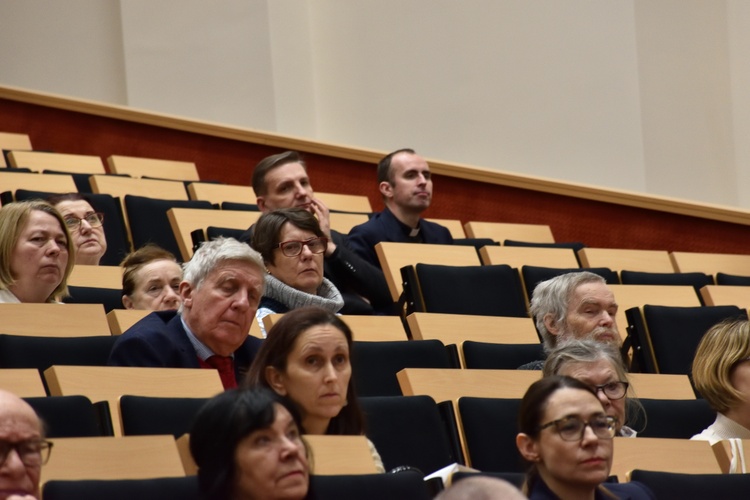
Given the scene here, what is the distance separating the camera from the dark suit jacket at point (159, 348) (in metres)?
1.60

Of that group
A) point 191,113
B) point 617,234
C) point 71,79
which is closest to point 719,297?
point 617,234

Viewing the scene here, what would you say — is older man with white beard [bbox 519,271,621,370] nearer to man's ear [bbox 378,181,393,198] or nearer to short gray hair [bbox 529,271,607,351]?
short gray hair [bbox 529,271,607,351]

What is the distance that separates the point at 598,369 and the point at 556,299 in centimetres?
39

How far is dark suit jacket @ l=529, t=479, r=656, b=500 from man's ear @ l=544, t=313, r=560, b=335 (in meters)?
0.62

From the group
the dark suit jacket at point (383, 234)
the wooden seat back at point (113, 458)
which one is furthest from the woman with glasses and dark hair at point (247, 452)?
the dark suit jacket at point (383, 234)

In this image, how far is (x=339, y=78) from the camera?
4082 mm

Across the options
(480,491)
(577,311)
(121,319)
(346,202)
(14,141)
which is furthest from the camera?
(14,141)

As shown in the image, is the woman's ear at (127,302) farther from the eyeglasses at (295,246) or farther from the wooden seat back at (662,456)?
the wooden seat back at (662,456)

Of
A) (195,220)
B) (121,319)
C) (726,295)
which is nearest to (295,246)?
(121,319)

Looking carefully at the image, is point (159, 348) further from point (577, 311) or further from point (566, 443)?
point (577, 311)

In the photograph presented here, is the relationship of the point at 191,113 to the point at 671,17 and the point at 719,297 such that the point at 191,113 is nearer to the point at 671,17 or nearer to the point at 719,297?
the point at 671,17

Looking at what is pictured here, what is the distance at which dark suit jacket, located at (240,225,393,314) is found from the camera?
2344 millimetres

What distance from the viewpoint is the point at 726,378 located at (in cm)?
170

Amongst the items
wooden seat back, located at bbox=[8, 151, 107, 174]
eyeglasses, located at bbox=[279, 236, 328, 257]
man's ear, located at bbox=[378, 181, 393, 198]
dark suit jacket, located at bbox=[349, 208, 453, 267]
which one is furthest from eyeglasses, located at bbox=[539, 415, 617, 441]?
wooden seat back, located at bbox=[8, 151, 107, 174]
